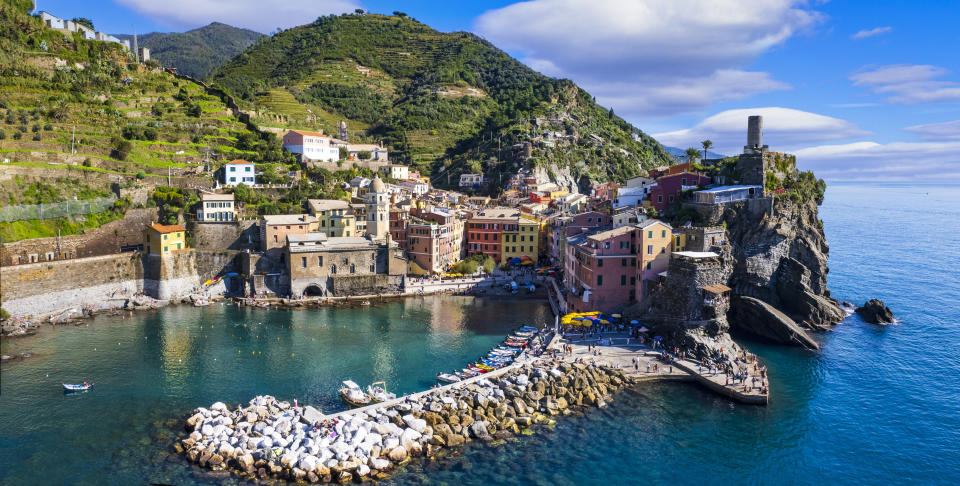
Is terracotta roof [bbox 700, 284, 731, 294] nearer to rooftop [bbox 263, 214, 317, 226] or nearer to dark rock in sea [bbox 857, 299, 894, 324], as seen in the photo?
dark rock in sea [bbox 857, 299, 894, 324]

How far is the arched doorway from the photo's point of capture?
137 feet

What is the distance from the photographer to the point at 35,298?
32344 millimetres

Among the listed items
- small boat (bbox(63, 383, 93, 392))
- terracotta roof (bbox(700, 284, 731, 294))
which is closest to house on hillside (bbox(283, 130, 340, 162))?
small boat (bbox(63, 383, 93, 392))

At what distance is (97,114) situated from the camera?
51.3 meters

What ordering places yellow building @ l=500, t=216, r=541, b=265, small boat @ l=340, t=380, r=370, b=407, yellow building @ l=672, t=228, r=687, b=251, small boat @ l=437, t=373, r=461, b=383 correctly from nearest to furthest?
small boat @ l=340, t=380, r=370, b=407 < small boat @ l=437, t=373, r=461, b=383 < yellow building @ l=672, t=228, r=687, b=251 < yellow building @ l=500, t=216, r=541, b=265

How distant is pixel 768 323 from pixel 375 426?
24.8 meters

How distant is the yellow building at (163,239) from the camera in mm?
39562

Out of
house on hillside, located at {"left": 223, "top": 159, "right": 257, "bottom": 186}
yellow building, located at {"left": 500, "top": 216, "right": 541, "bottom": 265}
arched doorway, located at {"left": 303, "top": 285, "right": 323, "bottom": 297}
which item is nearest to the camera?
arched doorway, located at {"left": 303, "top": 285, "right": 323, "bottom": 297}

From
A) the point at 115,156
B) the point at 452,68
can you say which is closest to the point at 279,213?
the point at 115,156

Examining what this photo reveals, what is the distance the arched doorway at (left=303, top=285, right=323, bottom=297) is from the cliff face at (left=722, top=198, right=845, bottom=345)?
28.8m

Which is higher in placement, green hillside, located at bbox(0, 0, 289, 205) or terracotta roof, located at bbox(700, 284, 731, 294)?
green hillside, located at bbox(0, 0, 289, 205)

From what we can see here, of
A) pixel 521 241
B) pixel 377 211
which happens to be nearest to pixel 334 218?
pixel 377 211

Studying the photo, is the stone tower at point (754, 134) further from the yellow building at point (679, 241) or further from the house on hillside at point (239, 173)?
the house on hillside at point (239, 173)

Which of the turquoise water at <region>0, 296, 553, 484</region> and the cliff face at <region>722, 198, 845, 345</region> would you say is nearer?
the turquoise water at <region>0, 296, 553, 484</region>
